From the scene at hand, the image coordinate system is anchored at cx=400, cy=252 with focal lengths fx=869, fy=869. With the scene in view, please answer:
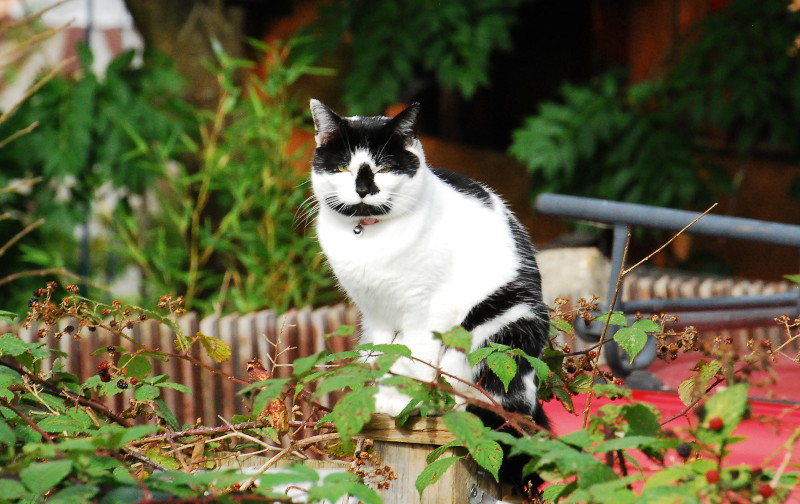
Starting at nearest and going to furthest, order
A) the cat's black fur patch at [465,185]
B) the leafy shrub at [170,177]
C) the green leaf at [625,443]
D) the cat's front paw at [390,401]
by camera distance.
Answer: the green leaf at [625,443], the cat's front paw at [390,401], the cat's black fur patch at [465,185], the leafy shrub at [170,177]

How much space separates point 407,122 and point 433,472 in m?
0.78

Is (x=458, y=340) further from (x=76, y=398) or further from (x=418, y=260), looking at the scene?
(x=76, y=398)

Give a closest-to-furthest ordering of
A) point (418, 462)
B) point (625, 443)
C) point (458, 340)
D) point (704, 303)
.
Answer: point (625, 443) < point (458, 340) < point (418, 462) < point (704, 303)

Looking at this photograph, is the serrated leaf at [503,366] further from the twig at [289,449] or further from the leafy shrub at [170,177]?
the leafy shrub at [170,177]

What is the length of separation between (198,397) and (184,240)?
51.3 inches

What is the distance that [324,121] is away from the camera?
184 centimetres

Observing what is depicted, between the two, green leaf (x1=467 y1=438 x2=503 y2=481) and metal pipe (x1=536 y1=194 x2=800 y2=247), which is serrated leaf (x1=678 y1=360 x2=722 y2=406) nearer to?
green leaf (x1=467 y1=438 x2=503 y2=481)

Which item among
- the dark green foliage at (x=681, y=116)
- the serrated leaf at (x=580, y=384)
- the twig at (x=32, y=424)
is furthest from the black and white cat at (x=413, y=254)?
the dark green foliage at (x=681, y=116)

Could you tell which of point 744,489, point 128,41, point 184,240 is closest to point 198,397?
point 184,240

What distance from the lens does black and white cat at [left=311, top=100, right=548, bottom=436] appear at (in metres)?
1.78

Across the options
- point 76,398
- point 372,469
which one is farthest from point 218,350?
point 372,469

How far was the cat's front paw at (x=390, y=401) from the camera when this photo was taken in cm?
175

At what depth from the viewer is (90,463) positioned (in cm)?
A: 115

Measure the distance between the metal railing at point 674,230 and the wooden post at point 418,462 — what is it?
68 centimetres
